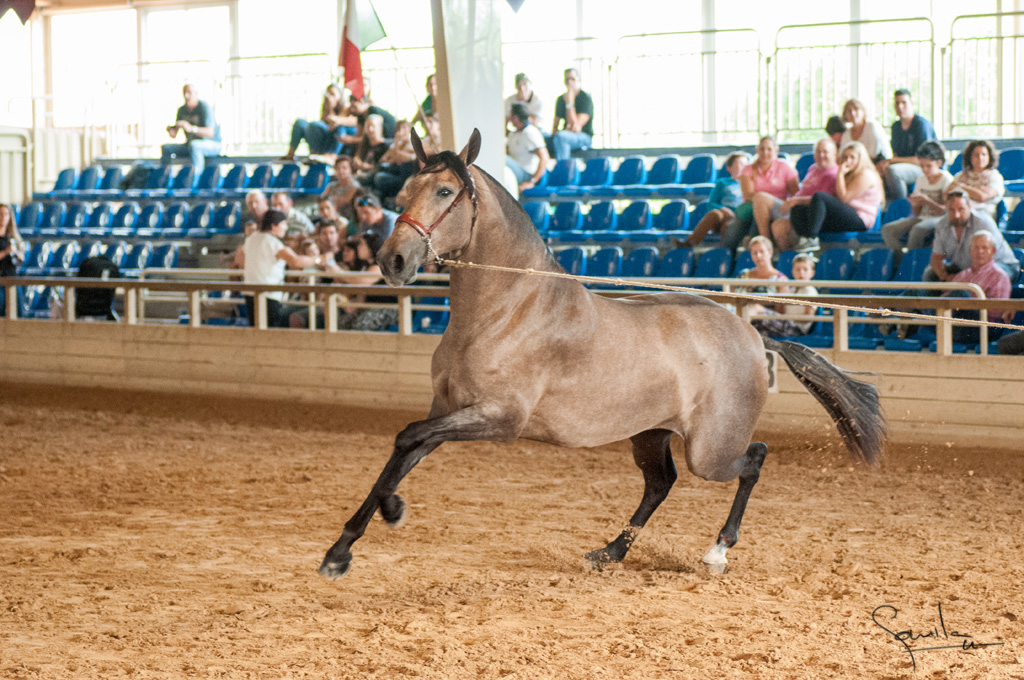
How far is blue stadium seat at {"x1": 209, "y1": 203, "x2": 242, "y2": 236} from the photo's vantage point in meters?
15.5

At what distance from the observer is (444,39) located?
8336mm

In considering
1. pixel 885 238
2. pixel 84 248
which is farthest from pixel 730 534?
pixel 84 248

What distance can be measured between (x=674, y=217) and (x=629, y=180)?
167 cm

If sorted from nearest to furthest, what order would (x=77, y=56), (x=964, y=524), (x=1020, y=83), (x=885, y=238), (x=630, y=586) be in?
(x=630, y=586)
(x=964, y=524)
(x=885, y=238)
(x=1020, y=83)
(x=77, y=56)

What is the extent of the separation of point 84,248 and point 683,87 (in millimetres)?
8828

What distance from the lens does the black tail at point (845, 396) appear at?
553cm

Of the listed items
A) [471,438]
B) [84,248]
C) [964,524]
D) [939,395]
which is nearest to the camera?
[471,438]

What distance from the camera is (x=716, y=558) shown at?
17.0ft

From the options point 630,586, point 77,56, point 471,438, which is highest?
point 77,56

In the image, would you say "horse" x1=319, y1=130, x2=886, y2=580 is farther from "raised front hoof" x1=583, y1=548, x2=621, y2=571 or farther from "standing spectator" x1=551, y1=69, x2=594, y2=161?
"standing spectator" x1=551, y1=69, x2=594, y2=161

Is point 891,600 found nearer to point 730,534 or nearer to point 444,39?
point 730,534

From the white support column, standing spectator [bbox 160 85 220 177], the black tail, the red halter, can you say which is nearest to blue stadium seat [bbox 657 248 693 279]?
the white support column

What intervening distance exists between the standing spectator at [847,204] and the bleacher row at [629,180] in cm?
255

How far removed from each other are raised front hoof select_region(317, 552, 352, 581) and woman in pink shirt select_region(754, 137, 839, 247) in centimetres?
690
